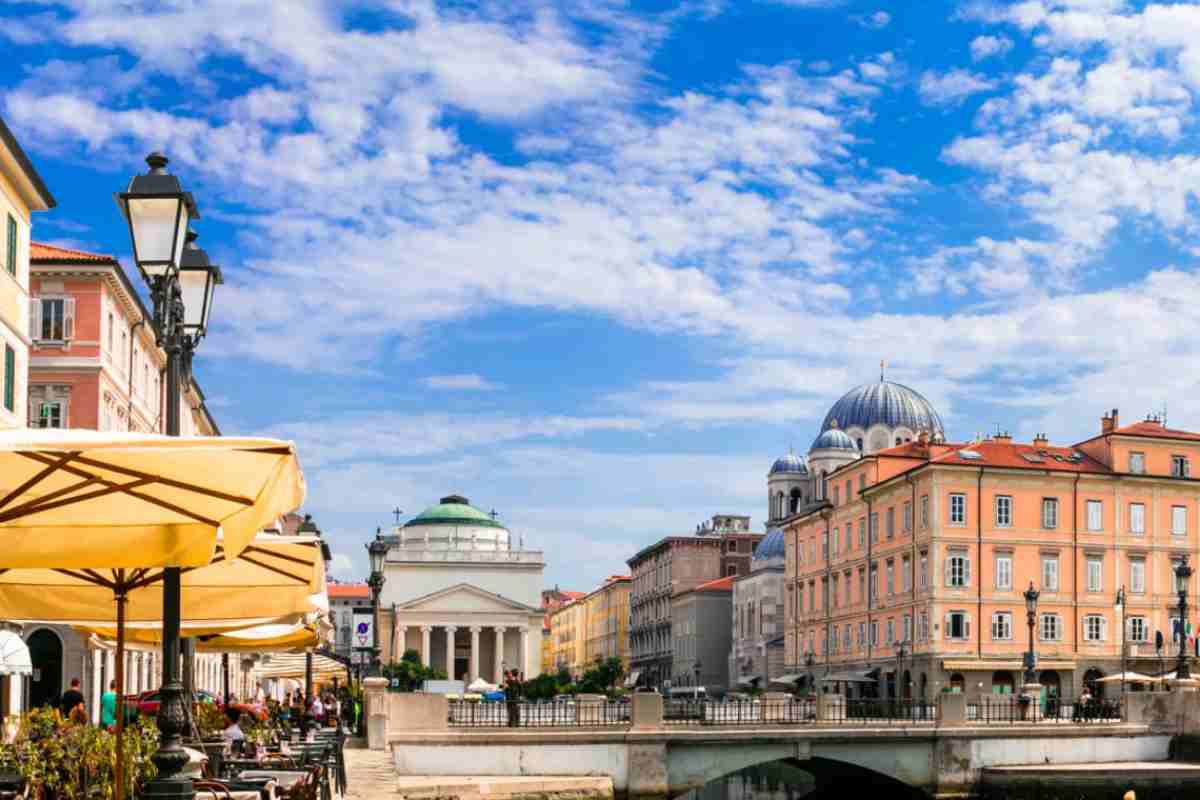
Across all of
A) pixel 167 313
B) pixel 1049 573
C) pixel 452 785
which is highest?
pixel 167 313

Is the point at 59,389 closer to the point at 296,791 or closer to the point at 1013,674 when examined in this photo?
the point at 296,791

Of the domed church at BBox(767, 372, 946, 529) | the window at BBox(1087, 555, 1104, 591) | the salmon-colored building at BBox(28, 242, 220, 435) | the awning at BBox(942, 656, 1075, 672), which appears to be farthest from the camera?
the domed church at BBox(767, 372, 946, 529)

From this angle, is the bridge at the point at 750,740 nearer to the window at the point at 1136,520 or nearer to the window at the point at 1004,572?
the window at the point at 1004,572

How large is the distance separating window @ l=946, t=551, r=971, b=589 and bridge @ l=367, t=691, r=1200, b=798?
2643cm

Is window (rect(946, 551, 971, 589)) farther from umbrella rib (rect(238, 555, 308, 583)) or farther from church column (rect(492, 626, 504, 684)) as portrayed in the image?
church column (rect(492, 626, 504, 684))

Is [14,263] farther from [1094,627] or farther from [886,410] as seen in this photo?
[886,410]

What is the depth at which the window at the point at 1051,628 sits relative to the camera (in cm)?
7162

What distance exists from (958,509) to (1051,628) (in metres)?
6.85

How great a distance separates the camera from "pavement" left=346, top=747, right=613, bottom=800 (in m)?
26.2

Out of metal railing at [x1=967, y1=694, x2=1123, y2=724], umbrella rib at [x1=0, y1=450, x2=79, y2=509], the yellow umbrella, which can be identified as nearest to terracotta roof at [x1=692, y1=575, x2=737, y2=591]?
metal railing at [x1=967, y1=694, x2=1123, y2=724]

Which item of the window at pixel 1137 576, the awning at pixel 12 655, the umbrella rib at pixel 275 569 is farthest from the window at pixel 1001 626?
the umbrella rib at pixel 275 569

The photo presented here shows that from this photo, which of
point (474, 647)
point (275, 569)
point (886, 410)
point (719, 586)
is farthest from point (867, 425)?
point (275, 569)

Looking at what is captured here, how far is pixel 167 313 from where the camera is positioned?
468 inches

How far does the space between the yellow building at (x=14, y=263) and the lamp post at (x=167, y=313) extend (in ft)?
80.1
